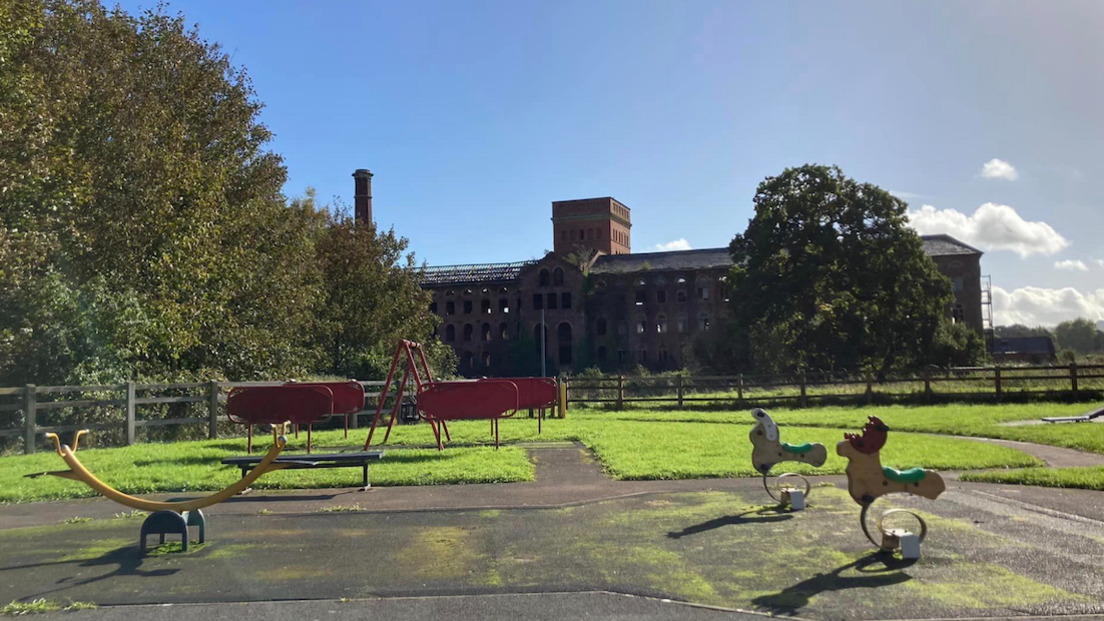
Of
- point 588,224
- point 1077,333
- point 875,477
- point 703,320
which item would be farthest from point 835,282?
point 1077,333

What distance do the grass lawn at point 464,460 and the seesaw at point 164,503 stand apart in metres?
3.83

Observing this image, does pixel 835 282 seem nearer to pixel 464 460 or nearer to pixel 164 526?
pixel 464 460

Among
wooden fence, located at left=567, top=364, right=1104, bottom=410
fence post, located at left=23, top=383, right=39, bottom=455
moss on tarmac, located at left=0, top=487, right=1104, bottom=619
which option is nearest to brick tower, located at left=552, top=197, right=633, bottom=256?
wooden fence, located at left=567, top=364, right=1104, bottom=410

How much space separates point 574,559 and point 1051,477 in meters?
7.67

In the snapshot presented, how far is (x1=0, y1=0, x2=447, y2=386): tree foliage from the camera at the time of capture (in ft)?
61.5

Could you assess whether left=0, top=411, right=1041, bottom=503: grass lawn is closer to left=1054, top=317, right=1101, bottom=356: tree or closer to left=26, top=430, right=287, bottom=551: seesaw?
left=26, top=430, right=287, bottom=551: seesaw

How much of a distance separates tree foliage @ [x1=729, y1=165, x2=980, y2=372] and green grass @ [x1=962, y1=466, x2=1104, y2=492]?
38.2 m

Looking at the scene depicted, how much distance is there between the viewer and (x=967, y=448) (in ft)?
47.4

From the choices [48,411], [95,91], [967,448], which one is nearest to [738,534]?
[967,448]

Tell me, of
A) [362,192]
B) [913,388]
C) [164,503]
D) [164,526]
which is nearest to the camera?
[164,503]

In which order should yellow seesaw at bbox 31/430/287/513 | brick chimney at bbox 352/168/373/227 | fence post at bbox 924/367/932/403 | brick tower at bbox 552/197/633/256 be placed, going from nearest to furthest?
yellow seesaw at bbox 31/430/287/513
fence post at bbox 924/367/932/403
brick chimney at bbox 352/168/373/227
brick tower at bbox 552/197/633/256

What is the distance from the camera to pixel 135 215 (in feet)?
74.9

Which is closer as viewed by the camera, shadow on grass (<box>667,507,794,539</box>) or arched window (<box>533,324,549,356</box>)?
shadow on grass (<box>667,507,794,539</box>)

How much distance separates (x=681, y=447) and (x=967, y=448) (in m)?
5.15
